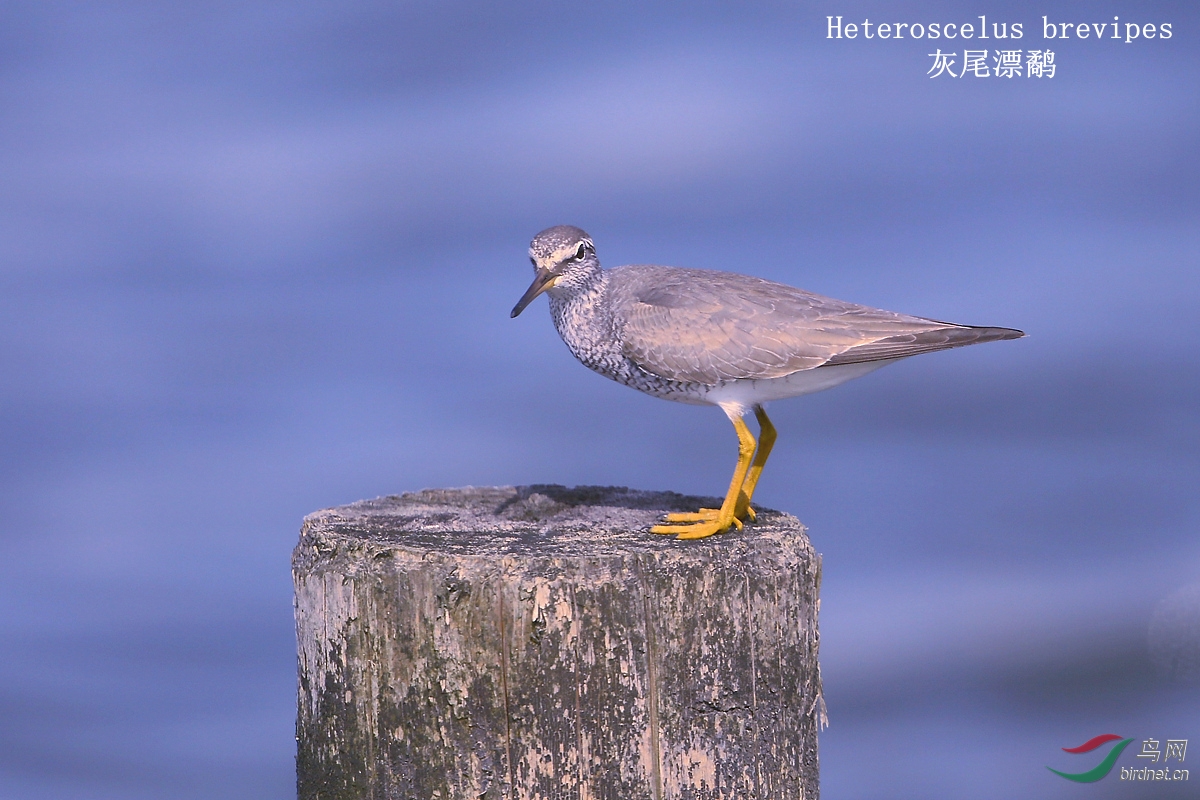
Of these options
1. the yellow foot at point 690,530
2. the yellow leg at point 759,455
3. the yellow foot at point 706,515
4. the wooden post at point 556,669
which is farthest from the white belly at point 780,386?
the wooden post at point 556,669

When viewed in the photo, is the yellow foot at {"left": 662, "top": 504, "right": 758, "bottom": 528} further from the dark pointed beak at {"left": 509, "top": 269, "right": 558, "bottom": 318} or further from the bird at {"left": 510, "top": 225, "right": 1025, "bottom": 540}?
the dark pointed beak at {"left": 509, "top": 269, "right": 558, "bottom": 318}

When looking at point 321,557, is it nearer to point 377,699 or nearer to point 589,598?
point 377,699

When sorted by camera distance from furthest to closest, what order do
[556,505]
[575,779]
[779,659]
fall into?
[556,505]
[779,659]
[575,779]

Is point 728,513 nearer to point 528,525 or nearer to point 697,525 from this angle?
point 697,525

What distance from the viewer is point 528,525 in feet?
16.3

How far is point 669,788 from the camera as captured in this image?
4059 mm

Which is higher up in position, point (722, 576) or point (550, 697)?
point (722, 576)

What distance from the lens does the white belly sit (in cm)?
569

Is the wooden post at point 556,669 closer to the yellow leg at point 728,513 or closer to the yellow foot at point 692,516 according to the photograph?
the yellow leg at point 728,513

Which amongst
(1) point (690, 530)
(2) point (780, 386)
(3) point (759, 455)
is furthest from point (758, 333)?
(1) point (690, 530)

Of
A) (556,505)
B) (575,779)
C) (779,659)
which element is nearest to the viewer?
(575,779)

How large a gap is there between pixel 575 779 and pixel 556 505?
74.1 inches

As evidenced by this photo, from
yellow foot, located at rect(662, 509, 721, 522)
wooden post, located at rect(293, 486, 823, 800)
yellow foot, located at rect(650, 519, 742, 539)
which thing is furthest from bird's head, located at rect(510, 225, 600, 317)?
wooden post, located at rect(293, 486, 823, 800)

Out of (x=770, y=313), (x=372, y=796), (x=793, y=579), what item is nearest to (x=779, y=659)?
(x=793, y=579)
